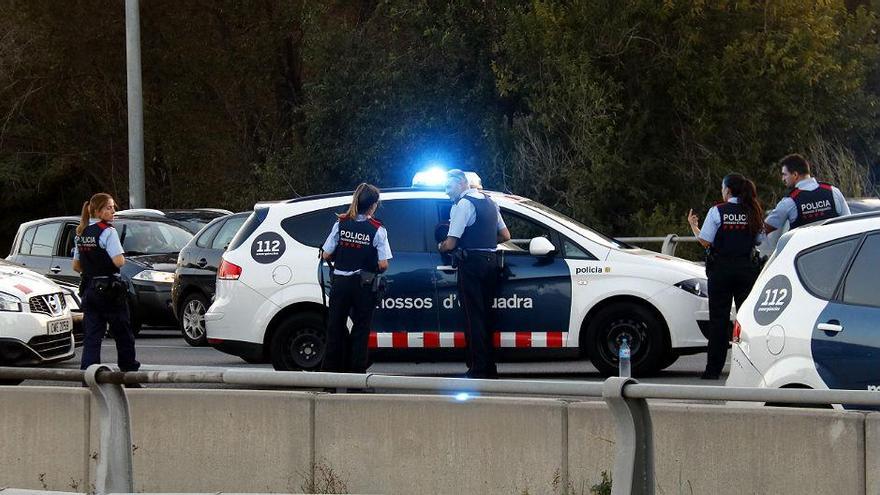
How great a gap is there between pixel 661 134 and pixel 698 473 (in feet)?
69.6

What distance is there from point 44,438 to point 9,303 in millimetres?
4824

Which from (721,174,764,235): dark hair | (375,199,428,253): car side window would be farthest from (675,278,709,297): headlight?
(375,199,428,253): car side window

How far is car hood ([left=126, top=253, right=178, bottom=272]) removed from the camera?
18562 millimetres

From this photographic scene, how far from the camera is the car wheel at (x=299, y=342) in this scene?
13.1 metres

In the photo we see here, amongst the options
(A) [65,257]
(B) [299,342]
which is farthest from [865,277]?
(A) [65,257]

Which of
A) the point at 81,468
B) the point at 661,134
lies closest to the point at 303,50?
the point at 661,134

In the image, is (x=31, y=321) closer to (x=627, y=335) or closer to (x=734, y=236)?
(x=627, y=335)

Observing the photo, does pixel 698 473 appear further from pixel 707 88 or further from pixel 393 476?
pixel 707 88

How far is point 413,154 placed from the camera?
28.8m

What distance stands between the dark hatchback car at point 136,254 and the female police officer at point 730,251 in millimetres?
8068

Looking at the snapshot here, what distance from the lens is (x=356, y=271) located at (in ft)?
37.1

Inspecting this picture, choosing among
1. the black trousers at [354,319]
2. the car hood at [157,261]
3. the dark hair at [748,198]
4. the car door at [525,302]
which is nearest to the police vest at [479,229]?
the car door at [525,302]

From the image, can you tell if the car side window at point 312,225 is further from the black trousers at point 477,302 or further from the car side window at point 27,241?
the car side window at point 27,241

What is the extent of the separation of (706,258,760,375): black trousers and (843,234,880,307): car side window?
4278 mm
